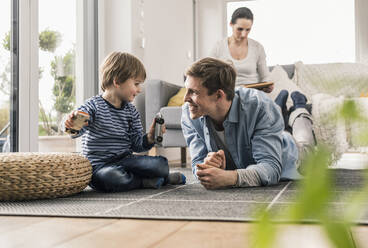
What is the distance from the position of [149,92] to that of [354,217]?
10.4ft

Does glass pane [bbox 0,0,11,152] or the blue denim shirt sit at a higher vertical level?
glass pane [bbox 0,0,11,152]

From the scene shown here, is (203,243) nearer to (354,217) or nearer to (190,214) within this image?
(190,214)

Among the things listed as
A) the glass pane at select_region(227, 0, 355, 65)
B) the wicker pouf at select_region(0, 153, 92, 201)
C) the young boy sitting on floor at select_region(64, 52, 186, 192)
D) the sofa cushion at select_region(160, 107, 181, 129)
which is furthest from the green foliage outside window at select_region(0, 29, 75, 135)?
the glass pane at select_region(227, 0, 355, 65)

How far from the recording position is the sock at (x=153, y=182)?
73.0 inches

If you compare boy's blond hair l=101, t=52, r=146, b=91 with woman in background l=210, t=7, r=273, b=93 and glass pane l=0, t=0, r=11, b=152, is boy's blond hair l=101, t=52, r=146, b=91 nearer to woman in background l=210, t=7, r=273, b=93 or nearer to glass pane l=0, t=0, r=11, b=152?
glass pane l=0, t=0, r=11, b=152

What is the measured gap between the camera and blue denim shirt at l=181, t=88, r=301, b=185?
1654 millimetres

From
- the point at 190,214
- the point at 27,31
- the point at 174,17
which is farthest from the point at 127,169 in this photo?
the point at 174,17

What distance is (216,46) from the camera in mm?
3385

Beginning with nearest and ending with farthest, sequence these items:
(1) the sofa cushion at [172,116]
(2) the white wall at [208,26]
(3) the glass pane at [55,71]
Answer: (3) the glass pane at [55,71], (1) the sofa cushion at [172,116], (2) the white wall at [208,26]

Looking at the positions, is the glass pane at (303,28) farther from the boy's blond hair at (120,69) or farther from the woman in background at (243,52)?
the boy's blond hair at (120,69)

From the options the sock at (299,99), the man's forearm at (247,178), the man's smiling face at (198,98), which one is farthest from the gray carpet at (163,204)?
the sock at (299,99)

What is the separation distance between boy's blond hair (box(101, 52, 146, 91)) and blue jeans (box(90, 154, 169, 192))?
0.34 metres

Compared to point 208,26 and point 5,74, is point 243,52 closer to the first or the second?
point 5,74

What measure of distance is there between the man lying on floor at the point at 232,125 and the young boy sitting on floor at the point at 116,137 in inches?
9.6
